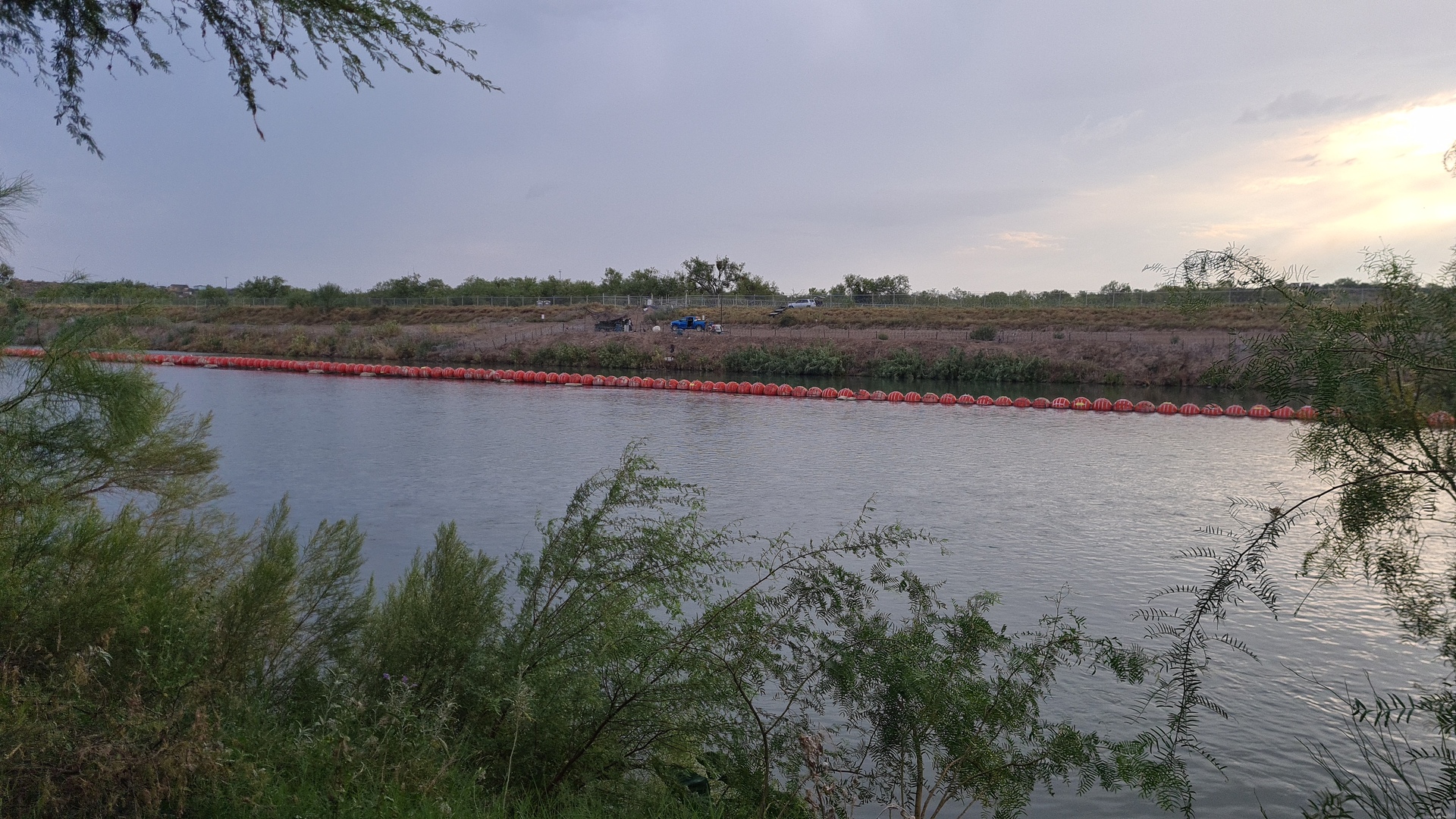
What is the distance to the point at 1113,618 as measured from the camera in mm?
10875

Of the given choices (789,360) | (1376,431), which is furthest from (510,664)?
(789,360)

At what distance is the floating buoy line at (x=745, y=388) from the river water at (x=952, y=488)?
4.63ft

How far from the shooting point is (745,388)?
38.3m

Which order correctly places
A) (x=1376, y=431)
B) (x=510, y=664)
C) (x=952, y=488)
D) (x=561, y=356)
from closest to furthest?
(x=1376, y=431) → (x=510, y=664) → (x=952, y=488) → (x=561, y=356)

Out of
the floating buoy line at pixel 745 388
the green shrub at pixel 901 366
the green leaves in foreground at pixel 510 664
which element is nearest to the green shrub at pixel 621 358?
the floating buoy line at pixel 745 388

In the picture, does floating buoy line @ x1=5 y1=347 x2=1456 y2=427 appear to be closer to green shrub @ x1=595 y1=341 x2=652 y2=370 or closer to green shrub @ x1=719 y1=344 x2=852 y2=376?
green shrub @ x1=719 y1=344 x2=852 y2=376

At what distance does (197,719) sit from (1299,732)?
8767mm

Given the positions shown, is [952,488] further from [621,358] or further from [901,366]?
[621,358]

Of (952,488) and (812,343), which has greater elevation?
(812,343)

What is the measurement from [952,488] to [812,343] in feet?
110

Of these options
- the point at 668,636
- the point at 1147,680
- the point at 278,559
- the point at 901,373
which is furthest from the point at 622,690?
the point at 901,373

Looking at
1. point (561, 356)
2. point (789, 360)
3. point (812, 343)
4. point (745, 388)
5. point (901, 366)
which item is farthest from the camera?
point (812, 343)

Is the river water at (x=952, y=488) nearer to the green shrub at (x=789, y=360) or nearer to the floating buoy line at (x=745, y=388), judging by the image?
the floating buoy line at (x=745, y=388)

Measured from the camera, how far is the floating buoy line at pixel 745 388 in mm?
32406
